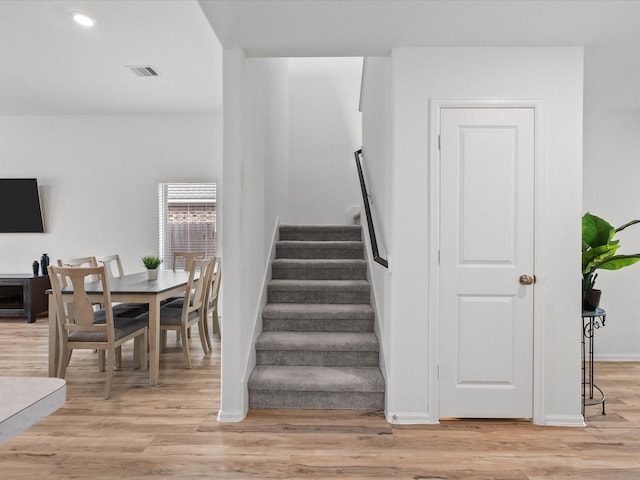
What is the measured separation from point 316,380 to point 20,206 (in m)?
5.67

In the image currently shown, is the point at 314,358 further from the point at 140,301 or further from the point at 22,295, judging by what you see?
the point at 22,295

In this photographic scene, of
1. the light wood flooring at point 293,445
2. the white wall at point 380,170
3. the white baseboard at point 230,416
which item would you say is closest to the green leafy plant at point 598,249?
the light wood flooring at point 293,445

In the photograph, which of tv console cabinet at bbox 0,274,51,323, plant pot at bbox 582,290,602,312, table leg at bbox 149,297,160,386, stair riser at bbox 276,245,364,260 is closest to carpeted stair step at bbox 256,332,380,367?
table leg at bbox 149,297,160,386

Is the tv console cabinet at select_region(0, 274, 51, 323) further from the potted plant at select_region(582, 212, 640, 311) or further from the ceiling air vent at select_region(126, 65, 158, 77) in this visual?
the potted plant at select_region(582, 212, 640, 311)

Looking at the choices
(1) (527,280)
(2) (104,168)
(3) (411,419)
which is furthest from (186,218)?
(1) (527,280)

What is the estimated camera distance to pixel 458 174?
2814 millimetres

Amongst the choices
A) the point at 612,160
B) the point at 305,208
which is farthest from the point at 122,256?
the point at 612,160

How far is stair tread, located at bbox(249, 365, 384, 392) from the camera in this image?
301 centimetres

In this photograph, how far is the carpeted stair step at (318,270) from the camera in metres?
4.18

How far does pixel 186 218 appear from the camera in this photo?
632 centimetres

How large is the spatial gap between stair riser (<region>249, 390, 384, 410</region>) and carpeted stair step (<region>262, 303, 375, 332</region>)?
25.7 inches

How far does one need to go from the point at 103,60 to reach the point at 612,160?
520 cm

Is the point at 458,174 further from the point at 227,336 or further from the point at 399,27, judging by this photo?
the point at 227,336

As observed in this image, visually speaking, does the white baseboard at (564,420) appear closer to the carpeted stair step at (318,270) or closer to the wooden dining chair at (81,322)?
the carpeted stair step at (318,270)
